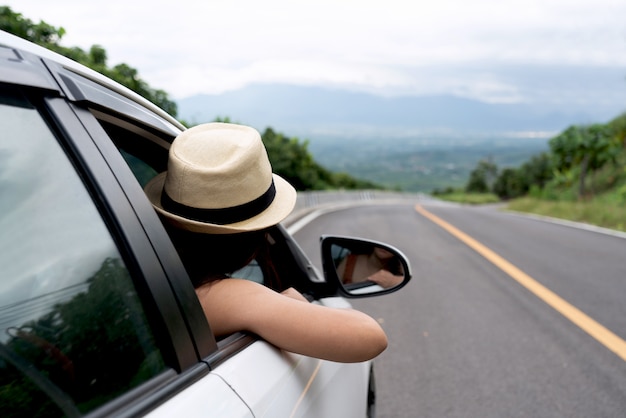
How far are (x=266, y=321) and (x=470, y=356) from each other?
3.63 meters

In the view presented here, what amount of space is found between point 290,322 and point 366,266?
0.96 metres

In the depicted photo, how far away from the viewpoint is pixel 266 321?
1731 millimetres

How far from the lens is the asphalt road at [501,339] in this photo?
4.02 meters

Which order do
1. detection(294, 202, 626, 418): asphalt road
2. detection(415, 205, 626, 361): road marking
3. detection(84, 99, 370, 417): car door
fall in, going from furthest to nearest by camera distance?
detection(415, 205, 626, 361): road marking < detection(294, 202, 626, 418): asphalt road < detection(84, 99, 370, 417): car door

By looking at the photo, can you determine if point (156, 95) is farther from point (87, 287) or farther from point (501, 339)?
point (87, 287)

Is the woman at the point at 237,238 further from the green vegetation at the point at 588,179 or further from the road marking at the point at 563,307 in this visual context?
the green vegetation at the point at 588,179

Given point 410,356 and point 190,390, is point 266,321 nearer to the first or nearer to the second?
point 190,390

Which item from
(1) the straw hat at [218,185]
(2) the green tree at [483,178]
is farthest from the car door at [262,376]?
(2) the green tree at [483,178]

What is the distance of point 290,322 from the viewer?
1709 millimetres

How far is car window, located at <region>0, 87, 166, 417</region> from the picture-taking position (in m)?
1.10

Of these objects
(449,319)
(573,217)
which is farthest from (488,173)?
(449,319)

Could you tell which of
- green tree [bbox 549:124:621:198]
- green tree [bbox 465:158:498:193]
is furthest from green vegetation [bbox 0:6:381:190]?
green tree [bbox 465:158:498:193]

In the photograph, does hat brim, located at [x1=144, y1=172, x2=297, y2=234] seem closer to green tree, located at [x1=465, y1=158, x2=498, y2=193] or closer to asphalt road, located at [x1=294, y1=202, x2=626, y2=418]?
asphalt road, located at [x1=294, y1=202, x2=626, y2=418]

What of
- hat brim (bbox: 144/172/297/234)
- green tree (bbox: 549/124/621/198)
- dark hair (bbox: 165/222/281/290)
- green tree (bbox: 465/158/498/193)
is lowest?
green tree (bbox: 465/158/498/193)
